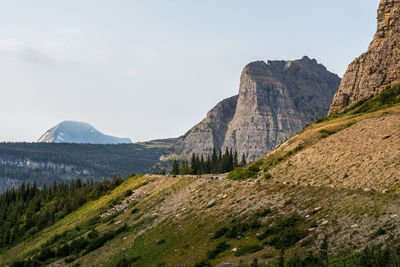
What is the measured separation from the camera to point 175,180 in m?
59.4

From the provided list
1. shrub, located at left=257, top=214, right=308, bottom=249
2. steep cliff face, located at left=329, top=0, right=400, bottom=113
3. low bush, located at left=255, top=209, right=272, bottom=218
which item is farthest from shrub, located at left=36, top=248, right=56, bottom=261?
steep cliff face, located at left=329, top=0, right=400, bottom=113

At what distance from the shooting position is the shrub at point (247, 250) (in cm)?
2289

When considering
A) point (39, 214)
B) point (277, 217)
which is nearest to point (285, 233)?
point (277, 217)

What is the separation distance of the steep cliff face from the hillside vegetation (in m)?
106

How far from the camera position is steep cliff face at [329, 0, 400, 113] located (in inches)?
5817

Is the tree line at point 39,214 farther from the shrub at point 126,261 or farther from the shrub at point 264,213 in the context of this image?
the shrub at point 264,213

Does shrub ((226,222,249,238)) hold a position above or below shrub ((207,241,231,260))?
above

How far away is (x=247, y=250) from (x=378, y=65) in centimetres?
16415

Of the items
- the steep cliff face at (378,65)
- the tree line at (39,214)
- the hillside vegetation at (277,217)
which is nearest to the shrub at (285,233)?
the hillside vegetation at (277,217)

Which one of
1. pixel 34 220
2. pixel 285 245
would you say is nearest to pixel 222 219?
pixel 285 245

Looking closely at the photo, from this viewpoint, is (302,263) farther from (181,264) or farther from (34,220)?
(34,220)

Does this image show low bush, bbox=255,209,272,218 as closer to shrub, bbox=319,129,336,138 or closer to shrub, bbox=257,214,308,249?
shrub, bbox=257,214,308,249

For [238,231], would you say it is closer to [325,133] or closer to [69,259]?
[69,259]

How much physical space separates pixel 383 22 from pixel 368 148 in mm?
169800
